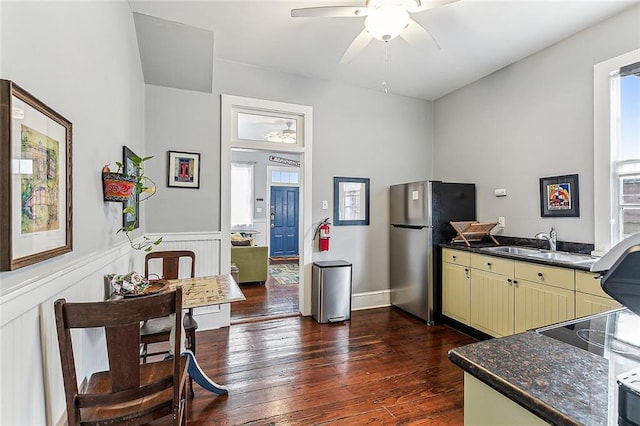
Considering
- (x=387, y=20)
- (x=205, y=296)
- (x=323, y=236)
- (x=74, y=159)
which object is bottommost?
(x=205, y=296)

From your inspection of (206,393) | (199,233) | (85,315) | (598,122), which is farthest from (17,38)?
(598,122)

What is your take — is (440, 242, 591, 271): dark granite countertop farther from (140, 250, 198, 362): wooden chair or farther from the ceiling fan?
(140, 250, 198, 362): wooden chair

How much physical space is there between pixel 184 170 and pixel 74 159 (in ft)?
6.44

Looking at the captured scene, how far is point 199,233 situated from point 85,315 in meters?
2.32

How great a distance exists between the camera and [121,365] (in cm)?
126

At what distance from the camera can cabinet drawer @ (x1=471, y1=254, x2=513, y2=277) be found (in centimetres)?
283

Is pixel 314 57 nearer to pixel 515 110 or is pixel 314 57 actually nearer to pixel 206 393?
pixel 515 110

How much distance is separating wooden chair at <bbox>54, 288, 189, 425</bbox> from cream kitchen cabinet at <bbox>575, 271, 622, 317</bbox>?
2.63 m

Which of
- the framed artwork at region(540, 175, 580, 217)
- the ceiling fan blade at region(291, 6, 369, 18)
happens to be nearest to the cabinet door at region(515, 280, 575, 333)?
the framed artwork at region(540, 175, 580, 217)

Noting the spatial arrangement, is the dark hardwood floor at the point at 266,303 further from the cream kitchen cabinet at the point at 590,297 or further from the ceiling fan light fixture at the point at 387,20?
the ceiling fan light fixture at the point at 387,20

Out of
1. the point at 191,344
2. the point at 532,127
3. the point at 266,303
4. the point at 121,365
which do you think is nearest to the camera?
the point at 121,365

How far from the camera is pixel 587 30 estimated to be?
2.73 m

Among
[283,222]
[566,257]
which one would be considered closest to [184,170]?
[566,257]

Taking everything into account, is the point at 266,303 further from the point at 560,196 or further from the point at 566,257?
the point at 560,196
